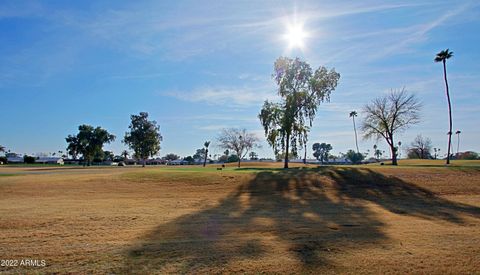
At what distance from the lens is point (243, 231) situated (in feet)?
30.5

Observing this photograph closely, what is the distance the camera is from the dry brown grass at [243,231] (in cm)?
641

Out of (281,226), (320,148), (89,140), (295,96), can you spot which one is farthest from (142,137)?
(320,148)

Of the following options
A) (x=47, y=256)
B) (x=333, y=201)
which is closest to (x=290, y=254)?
(x=47, y=256)

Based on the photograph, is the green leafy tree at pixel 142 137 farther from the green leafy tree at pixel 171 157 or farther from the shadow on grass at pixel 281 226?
the green leafy tree at pixel 171 157

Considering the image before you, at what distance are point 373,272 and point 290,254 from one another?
1.66m

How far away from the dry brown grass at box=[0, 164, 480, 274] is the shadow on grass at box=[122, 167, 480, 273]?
Result: 0.10 ft

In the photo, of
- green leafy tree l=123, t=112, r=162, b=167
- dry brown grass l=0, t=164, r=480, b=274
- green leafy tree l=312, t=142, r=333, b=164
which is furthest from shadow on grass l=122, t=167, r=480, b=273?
green leafy tree l=312, t=142, r=333, b=164

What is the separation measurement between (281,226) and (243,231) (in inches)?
57.4

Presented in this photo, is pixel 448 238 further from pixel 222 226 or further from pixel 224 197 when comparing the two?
pixel 224 197

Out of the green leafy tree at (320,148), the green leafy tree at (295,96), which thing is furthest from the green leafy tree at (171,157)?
the green leafy tree at (295,96)

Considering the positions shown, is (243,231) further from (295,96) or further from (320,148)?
(320,148)

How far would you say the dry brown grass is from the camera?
6.41 meters

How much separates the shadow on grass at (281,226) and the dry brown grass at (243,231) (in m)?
0.03

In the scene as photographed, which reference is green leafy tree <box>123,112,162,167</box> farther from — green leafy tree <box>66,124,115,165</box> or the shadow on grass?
the shadow on grass
